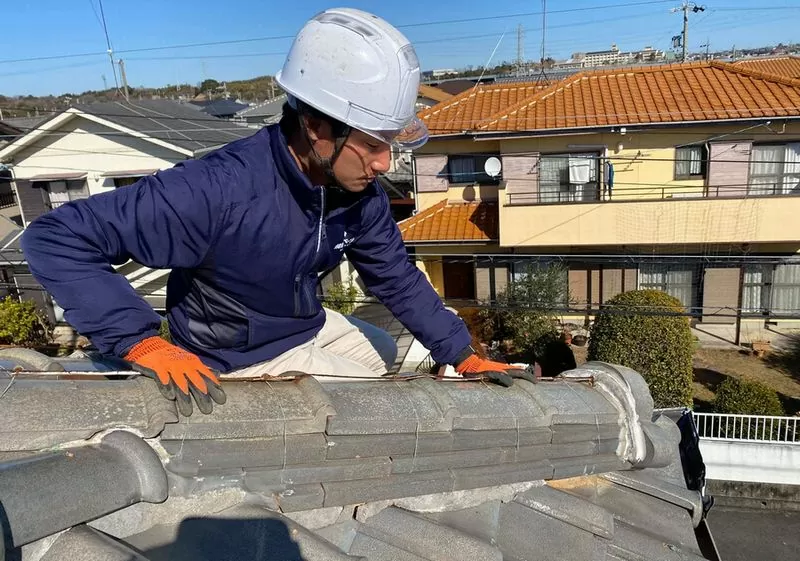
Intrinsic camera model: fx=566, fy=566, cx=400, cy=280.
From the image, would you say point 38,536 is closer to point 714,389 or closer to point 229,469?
point 229,469

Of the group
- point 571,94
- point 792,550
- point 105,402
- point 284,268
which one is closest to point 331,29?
point 284,268

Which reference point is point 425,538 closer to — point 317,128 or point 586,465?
Answer: point 586,465

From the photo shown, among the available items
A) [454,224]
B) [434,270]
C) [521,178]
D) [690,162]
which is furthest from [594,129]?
[434,270]

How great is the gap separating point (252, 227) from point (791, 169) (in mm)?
16403

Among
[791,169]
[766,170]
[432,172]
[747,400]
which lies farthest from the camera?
[432,172]

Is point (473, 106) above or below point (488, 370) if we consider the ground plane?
above

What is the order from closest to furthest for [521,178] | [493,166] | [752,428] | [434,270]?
[752,428]
[493,166]
[521,178]
[434,270]

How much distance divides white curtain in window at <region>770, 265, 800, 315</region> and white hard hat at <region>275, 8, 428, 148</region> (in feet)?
55.2

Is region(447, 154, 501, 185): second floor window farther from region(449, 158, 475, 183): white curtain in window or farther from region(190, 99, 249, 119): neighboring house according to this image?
region(190, 99, 249, 119): neighboring house

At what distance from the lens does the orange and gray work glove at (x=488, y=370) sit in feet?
9.01

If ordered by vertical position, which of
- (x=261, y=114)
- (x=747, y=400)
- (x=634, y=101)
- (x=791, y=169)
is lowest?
(x=747, y=400)

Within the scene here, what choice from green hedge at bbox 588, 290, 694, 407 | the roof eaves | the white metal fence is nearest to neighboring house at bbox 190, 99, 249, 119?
the roof eaves

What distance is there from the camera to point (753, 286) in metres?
15.7

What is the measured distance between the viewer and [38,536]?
1.29 meters
